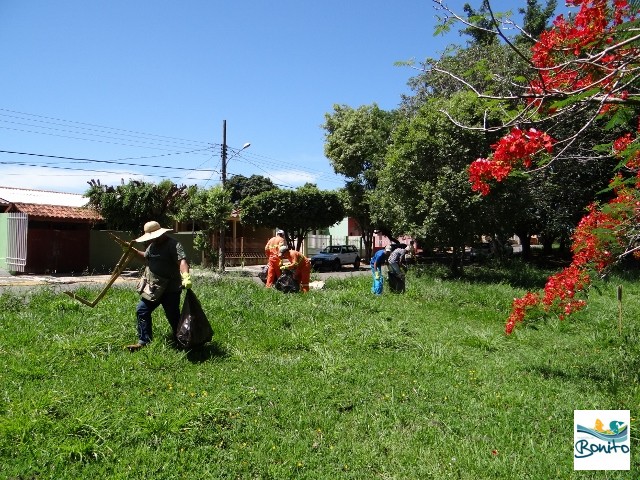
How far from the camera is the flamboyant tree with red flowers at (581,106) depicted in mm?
3848

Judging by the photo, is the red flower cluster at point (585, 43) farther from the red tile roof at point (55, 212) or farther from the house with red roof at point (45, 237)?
the red tile roof at point (55, 212)

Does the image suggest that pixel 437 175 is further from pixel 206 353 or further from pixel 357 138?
pixel 357 138

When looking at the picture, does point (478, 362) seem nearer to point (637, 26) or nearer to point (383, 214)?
point (637, 26)

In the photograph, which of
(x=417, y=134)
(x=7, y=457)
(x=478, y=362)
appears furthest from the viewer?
(x=417, y=134)

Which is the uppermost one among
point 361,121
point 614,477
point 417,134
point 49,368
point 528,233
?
point 361,121

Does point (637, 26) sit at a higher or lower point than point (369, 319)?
higher

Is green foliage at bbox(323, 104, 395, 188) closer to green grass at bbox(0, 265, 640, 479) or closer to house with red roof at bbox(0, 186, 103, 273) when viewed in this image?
house with red roof at bbox(0, 186, 103, 273)

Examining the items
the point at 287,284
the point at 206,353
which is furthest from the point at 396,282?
the point at 206,353

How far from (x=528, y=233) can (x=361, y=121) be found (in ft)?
38.2

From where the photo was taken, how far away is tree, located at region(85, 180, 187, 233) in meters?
19.4

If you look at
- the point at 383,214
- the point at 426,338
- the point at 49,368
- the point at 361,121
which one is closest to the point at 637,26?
the point at 426,338

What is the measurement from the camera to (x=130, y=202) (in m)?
19.4

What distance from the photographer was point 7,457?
3.51m

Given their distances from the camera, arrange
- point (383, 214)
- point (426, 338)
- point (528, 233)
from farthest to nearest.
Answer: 1. point (528, 233)
2. point (383, 214)
3. point (426, 338)
